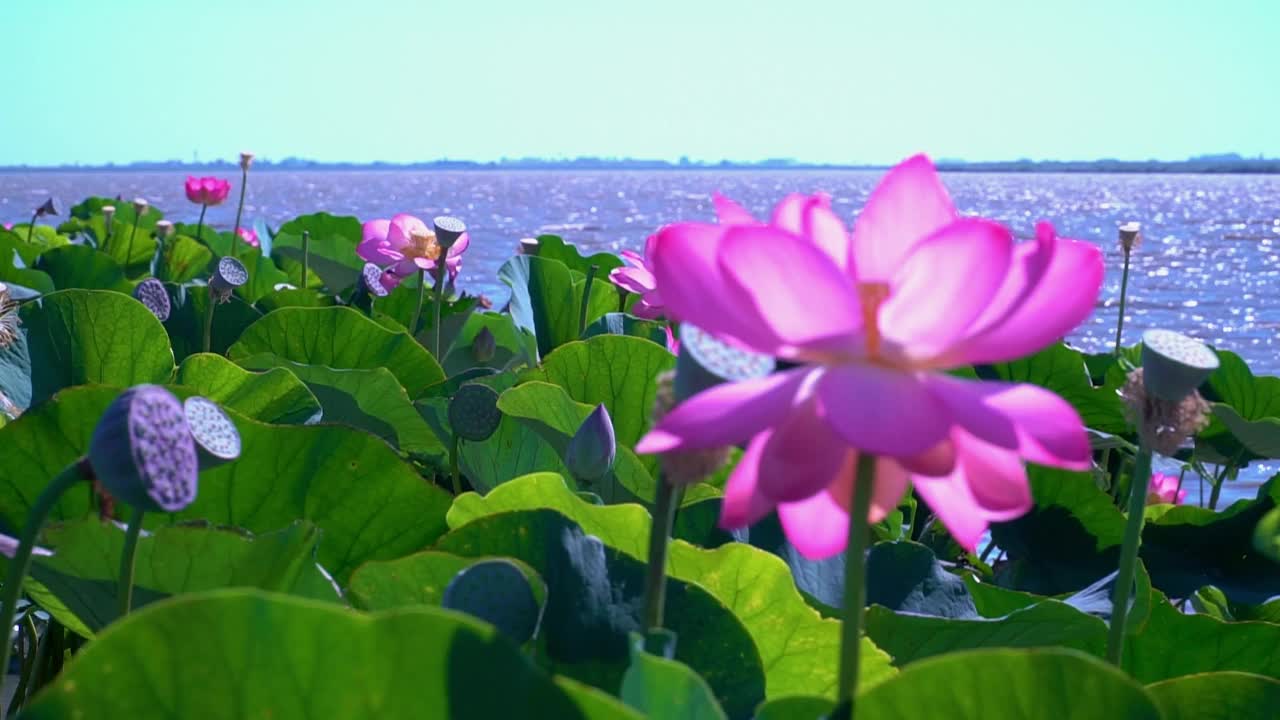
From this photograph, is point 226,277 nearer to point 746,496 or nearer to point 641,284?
point 641,284

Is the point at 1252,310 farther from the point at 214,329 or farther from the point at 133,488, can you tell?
the point at 133,488

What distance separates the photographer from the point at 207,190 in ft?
15.1

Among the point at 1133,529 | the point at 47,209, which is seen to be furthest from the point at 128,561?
the point at 47,209

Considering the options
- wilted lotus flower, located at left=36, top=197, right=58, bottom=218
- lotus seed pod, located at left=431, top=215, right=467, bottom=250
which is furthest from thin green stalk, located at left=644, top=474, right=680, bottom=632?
wilted lotus flower, located at left=36, top=197, right=58, bottom=218

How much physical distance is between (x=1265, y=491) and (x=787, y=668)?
1.00 metres

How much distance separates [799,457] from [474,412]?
770 mm

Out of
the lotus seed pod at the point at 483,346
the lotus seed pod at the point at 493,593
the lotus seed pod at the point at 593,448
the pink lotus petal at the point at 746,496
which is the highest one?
the pink lotus petal at the point at 746,496

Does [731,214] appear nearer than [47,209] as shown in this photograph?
Yes

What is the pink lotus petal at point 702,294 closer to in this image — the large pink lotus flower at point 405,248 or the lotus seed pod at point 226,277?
the lotus seed pod at point 226,277

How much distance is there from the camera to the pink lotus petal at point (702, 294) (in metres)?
0.47

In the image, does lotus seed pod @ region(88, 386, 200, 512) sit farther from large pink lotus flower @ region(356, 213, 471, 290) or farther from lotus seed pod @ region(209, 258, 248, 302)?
large pink lotus flower @ region(356, 213, 471, 290)

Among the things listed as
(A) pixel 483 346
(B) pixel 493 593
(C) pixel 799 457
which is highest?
(C) pixel 799 457

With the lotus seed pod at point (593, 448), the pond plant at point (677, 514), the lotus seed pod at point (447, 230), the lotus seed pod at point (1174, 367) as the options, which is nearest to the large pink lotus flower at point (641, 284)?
the pond plant at point (677, 514)

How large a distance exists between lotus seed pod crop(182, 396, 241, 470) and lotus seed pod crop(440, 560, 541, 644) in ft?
0.42
